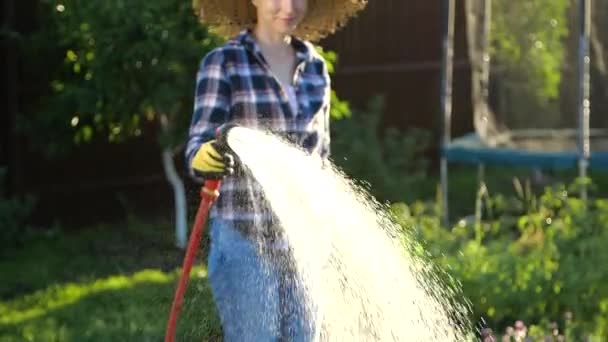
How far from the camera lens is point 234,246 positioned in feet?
11.2

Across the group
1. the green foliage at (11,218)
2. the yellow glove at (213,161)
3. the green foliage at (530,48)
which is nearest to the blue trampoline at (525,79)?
the green foliage at (530,48)

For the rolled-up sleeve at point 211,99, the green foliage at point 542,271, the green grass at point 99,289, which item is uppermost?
the rolled-up sleeve at point 211,99

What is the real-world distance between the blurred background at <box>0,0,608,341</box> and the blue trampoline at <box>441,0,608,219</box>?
0.05 feet

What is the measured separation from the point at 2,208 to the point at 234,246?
3.35 m

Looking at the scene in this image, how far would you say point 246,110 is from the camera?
3.50 meters

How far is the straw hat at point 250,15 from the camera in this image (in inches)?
152

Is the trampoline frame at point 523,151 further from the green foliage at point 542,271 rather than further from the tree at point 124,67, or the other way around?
the tree at point 124,67

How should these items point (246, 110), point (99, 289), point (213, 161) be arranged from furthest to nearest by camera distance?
point (99, 289) → point (246, 110) → point (213, 161)

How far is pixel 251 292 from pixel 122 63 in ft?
10.9

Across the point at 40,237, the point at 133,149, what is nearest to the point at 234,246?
the point at 40,237

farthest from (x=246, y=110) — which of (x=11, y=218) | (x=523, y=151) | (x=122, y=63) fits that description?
(x=523, y=151)

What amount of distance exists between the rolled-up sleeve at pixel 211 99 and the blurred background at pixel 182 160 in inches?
27.8

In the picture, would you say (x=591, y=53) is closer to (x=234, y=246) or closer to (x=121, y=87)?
(x=121, y=87)

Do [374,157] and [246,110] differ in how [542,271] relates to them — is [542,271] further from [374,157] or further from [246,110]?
[374,157]
